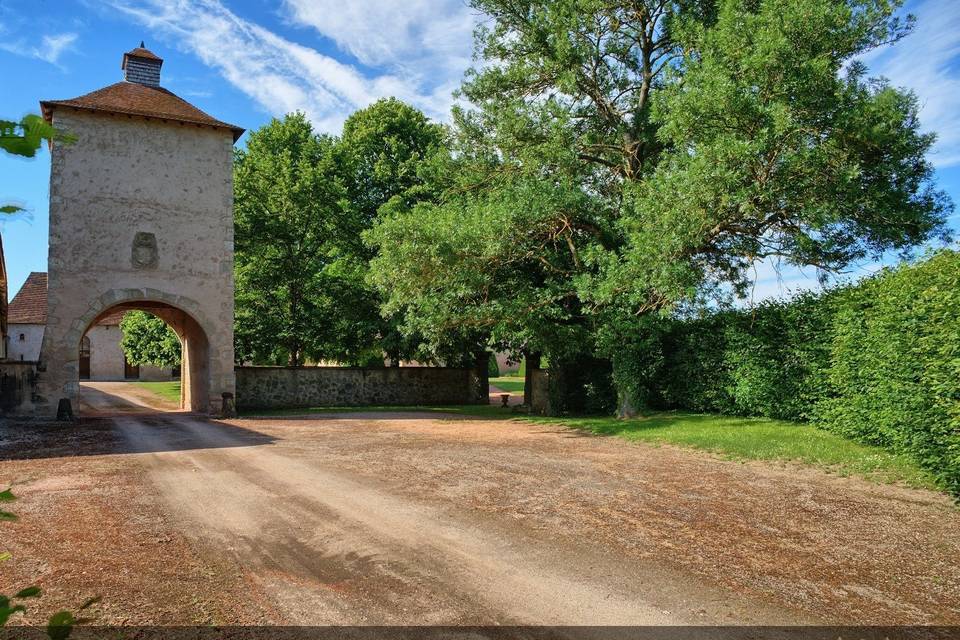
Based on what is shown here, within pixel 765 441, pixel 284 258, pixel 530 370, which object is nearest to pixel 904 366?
pixel 765 441

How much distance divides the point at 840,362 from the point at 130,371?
4519cm

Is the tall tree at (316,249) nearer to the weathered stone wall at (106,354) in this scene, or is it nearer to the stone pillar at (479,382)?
the stone pillar at (479,382)

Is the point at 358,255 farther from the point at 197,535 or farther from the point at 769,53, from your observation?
the point at 197,535

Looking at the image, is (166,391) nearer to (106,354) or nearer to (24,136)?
(106,354)

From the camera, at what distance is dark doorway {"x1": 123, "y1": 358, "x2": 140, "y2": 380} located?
43.8 m

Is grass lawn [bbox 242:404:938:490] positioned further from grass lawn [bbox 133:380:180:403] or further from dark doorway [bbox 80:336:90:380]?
dark doorway [bbox 80:336:90:380]

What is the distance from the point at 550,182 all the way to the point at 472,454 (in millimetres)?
8150

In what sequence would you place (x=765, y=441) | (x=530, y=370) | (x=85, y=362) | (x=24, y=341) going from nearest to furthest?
(x=765, y=441), (x=530, y=370), (x=24, y=341), (x=85, y=362)

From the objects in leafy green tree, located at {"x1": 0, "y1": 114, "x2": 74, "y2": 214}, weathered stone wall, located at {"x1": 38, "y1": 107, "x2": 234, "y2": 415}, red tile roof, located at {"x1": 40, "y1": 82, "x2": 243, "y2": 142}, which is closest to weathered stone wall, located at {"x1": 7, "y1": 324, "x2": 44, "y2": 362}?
weathered stone wall, located at {"x1": 38, "y1": 107, "x2": 234, "y2": 415}

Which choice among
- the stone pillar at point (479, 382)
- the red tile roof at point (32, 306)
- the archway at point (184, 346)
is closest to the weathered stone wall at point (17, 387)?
the archway at point (184, 346)

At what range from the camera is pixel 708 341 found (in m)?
17.1

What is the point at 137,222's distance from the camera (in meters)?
19.5

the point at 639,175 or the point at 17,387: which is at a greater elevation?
the point at 639,175

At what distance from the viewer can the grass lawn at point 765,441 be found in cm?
986
